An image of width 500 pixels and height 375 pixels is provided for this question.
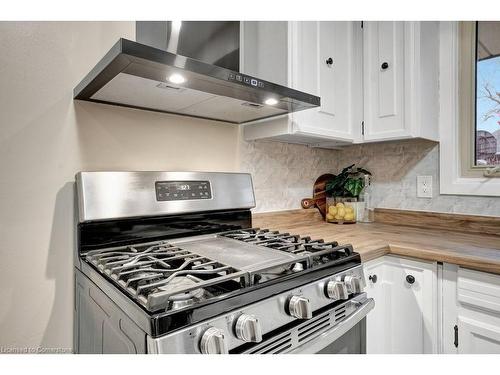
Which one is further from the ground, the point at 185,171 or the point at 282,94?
the point at 282,94

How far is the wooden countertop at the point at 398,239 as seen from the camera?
109cm

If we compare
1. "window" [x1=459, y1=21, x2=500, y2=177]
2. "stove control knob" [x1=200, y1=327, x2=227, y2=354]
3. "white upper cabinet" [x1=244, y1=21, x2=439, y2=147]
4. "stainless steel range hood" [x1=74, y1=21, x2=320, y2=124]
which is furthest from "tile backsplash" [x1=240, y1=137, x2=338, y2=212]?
"stove control knob" [x1=200, y1=327, x2=227, y2=354]

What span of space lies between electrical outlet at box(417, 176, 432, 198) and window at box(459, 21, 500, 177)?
0.17 m

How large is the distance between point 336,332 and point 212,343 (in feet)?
1.41

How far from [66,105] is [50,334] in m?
0.77

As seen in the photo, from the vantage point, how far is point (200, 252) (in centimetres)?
99

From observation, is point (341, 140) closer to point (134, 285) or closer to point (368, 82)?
point (368, 82)

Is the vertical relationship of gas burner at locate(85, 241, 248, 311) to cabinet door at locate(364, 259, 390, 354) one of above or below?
above

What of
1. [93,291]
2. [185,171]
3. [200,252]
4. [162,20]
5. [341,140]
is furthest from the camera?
[341,140]

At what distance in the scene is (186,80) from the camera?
916mm

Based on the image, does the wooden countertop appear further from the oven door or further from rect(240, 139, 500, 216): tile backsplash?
the oven door

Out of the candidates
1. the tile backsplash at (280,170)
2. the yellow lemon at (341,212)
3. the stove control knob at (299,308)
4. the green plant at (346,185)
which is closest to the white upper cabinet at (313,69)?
the tile backsplash at (280,170)

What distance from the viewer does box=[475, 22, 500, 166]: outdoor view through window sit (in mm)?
1547
